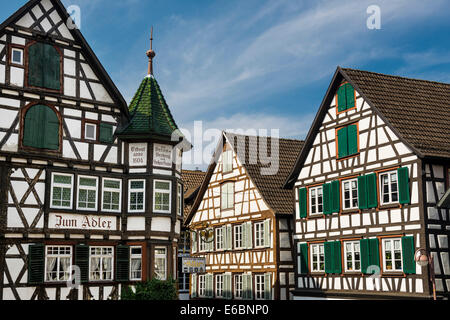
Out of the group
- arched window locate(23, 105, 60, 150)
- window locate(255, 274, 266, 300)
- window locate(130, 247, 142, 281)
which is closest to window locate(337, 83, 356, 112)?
window locate(255, 274, 266, 300)

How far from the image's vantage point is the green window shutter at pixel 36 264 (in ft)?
71.5

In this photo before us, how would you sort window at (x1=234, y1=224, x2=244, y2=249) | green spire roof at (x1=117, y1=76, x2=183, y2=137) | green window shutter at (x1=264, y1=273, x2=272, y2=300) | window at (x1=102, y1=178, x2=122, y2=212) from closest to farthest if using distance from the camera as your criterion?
1. window at (x1=102, y1=178, x2=122, y2=212)
2. green spire roof at (x1=117, y1=76, x2=183, y2=137)
3. green window shutter at (x1=264, y1=273, x2=272, y2=300)
4. window at (x1=234, y1=224, x2=244, y2=249)

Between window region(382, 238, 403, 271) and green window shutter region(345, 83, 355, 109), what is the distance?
20.3 feet

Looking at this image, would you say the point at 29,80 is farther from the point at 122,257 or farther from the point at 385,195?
the point at 385,195

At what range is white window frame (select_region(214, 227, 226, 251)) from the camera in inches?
1394

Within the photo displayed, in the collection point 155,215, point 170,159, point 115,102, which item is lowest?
point 155,215

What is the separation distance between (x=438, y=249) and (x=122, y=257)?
11.9 metres

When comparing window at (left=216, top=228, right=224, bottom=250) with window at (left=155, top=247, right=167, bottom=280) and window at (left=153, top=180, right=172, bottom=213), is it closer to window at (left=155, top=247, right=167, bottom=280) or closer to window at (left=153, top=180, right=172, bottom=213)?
window at (left=155, top=247, right=167, bottom=280)

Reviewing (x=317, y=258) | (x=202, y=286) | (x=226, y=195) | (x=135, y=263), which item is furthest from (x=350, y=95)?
(x=202, y=286)

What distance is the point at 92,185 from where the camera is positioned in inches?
930

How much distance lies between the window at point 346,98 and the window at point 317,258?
6.33 meters
